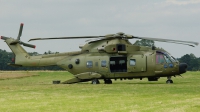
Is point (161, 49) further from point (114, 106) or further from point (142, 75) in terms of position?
point (114, 106)

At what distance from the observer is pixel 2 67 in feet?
427

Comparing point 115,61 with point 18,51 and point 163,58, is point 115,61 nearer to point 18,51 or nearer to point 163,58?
point 163,58

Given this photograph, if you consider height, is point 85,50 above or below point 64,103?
above

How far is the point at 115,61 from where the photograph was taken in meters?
36.5

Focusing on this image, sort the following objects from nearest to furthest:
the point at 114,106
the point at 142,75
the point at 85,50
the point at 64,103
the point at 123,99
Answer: the point at 114,106, the point at 64,103, the point at 123,99, the point at 142,75, the point at 85,50

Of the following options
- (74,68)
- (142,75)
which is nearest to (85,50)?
(74,68)

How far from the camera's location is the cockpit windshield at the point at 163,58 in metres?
35.1

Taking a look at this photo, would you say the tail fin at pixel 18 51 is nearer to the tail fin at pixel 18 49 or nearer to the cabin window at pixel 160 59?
the tail fin at pixel 18 49

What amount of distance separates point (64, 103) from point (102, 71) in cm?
Result: 1699

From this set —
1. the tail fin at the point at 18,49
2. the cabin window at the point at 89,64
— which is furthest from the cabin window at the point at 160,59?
the tail fin at the point at 18,49

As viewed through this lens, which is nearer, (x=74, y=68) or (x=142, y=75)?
(x=142, y=75)

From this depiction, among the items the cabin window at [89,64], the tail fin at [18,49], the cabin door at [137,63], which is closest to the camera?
the cabin door at [137,63]

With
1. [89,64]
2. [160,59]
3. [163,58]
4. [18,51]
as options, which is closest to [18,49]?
[18,51]

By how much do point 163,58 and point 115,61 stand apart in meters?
3.69
